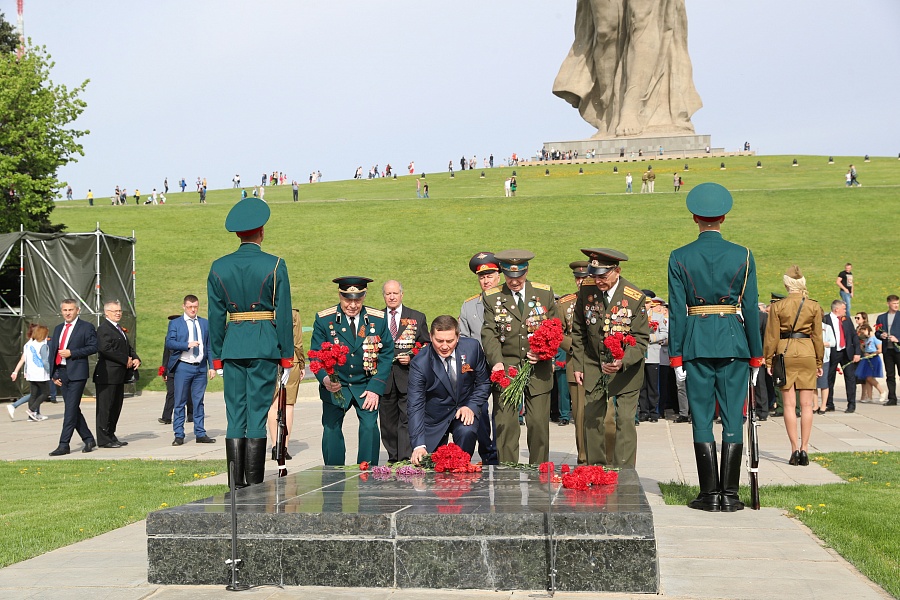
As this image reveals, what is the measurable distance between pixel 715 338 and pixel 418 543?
3397 millimetres

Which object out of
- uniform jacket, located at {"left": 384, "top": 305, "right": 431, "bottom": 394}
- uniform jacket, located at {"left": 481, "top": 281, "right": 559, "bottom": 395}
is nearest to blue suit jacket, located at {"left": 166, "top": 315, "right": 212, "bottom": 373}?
uniform jacket, located at {"left": 384, "top": 305, "right": 431, "bottom": 394}

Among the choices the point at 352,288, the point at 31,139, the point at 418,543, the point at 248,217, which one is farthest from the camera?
the point at 31,139

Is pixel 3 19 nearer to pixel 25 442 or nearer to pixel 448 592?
pixel 25 442

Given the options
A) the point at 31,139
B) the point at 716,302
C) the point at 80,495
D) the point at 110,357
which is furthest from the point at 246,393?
the point at 31,139

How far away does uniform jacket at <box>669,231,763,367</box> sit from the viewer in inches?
319

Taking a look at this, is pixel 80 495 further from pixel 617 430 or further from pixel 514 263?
pixel 617 430

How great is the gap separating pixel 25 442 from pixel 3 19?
4102 centimetres

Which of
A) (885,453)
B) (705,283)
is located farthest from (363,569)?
(885,453)

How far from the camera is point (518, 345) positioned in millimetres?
9469

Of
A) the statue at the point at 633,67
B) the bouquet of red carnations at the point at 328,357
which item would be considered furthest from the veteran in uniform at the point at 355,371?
the statue at the point at 633,67

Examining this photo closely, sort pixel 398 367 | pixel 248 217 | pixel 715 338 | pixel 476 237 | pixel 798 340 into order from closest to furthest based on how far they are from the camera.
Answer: pixel 715 338
pixel 248 217
pixel 398 367
pixel 798 340
pixel 476 237

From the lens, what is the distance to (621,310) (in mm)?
9211

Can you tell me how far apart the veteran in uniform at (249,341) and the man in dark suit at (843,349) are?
38.9 feet

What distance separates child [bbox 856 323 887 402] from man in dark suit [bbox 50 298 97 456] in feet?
43.3
